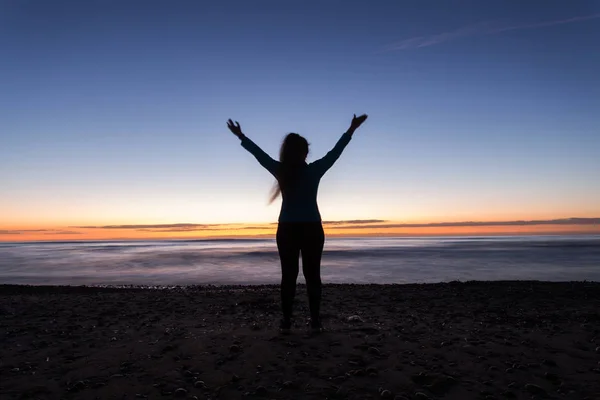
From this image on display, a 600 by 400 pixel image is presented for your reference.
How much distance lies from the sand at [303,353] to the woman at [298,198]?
1155 mm

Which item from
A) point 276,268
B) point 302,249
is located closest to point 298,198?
point 302,249

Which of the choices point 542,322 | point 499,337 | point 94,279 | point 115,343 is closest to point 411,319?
point 499,337

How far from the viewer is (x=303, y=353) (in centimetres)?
570

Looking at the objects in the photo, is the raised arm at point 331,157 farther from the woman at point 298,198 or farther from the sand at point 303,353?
the sand at point 303,353

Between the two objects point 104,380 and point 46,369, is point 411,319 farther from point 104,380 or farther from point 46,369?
point 46,369

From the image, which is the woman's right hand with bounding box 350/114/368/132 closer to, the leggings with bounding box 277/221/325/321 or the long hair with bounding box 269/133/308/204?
the long hair with bounding box 269/133/308/204

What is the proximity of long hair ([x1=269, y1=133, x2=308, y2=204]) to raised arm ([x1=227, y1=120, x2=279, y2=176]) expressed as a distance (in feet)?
0.45

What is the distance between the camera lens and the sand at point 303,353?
4.71 metres

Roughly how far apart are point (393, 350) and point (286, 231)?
7.82ft

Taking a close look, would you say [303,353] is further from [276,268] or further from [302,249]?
[276,268]

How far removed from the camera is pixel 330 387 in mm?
4676

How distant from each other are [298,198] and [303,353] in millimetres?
2273

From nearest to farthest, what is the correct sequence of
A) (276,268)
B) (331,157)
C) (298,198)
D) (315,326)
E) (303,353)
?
(303,353)
(298,198)
(331,157)
(315,326)
(276,268)

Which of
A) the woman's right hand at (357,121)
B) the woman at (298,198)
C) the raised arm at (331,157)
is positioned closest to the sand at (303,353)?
the woman at (298,198)
